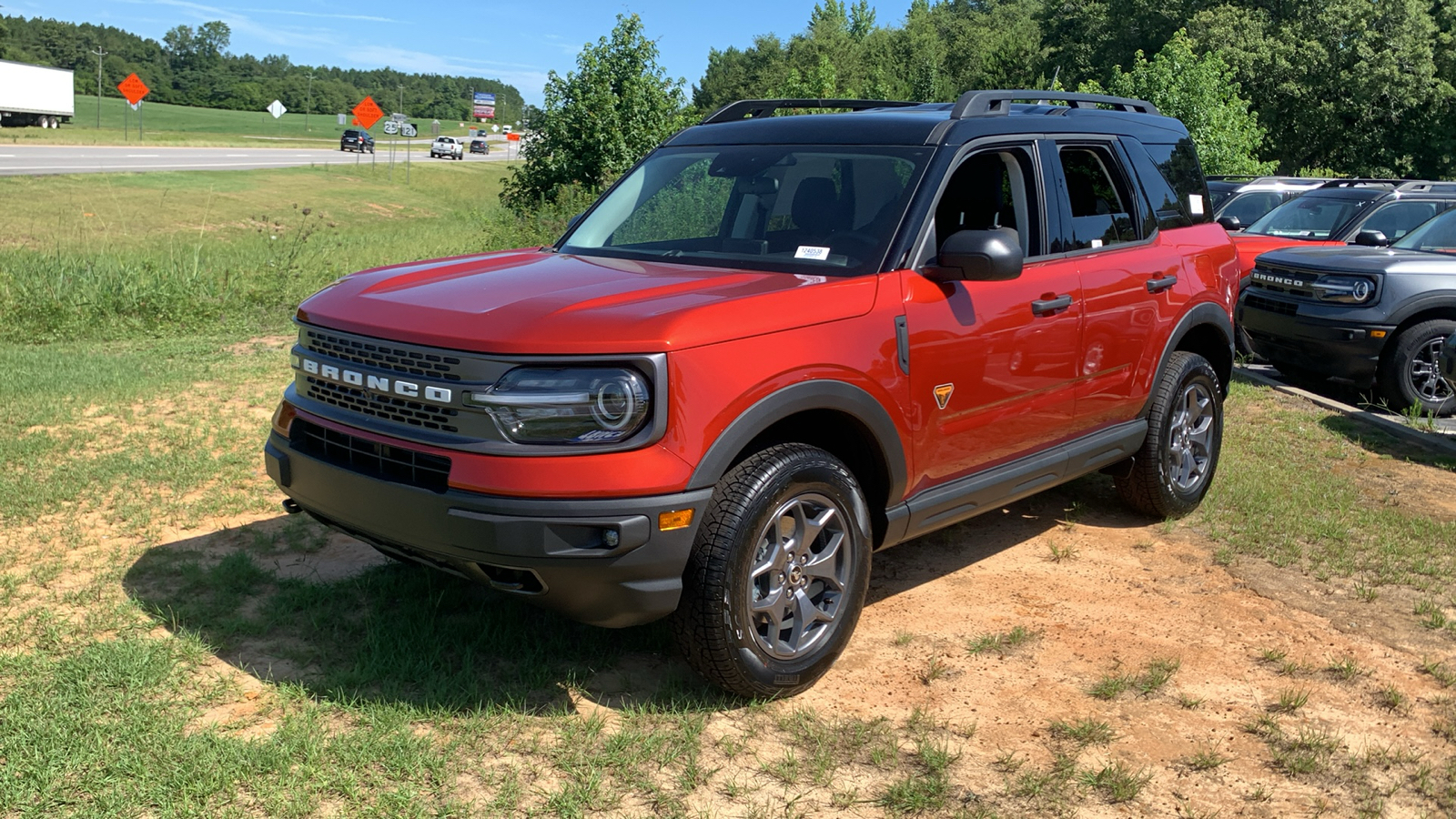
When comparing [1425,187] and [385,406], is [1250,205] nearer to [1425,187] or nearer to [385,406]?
[1425,187]

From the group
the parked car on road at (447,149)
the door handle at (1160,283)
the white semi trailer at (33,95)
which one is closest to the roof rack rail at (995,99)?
the door handle at (1160,283)

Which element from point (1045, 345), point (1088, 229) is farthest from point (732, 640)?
point (1088, 229)

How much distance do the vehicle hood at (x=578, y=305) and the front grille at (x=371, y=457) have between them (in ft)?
1.19

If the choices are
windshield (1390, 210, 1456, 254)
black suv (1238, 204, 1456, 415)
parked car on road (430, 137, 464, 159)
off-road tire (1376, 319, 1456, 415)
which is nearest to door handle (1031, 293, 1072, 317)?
black suv (1238, 204, 1456, 415)

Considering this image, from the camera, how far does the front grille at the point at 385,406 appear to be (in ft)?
12.1

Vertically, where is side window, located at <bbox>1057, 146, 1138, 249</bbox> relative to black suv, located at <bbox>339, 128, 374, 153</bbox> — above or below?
below

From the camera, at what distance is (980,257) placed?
434 cm

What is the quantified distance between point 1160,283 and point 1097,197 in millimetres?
568

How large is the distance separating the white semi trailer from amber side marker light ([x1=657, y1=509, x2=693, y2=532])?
64.1 metres

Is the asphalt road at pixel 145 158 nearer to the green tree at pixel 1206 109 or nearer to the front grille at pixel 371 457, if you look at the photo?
the green tree at pixel 1206 109

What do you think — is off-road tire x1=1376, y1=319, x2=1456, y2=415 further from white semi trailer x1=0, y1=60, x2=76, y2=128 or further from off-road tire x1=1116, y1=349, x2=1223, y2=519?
white semi trailer x1=0, y1=60, x2=76, y2=128

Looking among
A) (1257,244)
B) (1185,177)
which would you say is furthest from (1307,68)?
(1185,177)

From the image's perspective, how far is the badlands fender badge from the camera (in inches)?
177

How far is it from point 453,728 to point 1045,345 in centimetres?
282
